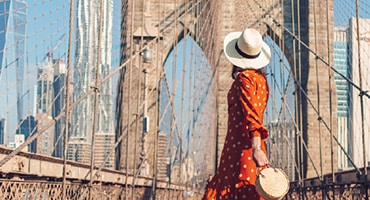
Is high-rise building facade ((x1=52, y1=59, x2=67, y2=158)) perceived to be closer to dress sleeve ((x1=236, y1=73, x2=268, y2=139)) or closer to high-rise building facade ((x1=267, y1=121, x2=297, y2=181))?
dress sleeve ((x1=236, y1=73, x2=268, y2=139))

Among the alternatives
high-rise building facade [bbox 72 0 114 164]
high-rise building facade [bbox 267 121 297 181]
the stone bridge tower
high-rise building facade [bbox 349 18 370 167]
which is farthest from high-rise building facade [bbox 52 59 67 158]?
high-rise building facade [bbox 267 121 297 181]

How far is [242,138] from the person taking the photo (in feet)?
16.3

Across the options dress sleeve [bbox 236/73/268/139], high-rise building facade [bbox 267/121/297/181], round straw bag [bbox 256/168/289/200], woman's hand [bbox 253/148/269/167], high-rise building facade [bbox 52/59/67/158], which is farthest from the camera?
high-rise building facade [bbox 267/121/297/181]

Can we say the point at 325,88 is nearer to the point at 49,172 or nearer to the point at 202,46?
the point at 202,46

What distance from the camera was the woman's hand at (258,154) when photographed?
459cm

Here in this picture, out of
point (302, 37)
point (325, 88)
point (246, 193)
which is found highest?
point (302, 37)

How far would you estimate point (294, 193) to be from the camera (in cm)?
1822

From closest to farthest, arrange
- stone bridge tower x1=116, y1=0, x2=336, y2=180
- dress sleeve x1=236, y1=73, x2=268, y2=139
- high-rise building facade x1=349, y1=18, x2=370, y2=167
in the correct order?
dress sleeve x1=236, y1=73, x2=268, y2=139 < high-rise building facade x1=349, y1=18, x2=370, y2=167 < stone bridge tower x1=116, y1=0, x2=336, y2=180

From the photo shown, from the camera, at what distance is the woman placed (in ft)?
15.7

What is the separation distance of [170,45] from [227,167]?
18659 millimetres

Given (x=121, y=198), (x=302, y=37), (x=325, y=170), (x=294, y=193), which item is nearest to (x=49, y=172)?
(x=121, y=198)

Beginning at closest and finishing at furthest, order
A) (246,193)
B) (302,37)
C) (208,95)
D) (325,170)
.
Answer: (246,193)
(325,170)
(302,37)
(208,95)

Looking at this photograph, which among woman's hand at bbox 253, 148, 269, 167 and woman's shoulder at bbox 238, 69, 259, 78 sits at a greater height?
woman's shoulder at bbox 238, 69, 259, 78

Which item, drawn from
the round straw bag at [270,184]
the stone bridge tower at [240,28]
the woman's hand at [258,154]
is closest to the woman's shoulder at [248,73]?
the woman's hand at [258,154]
